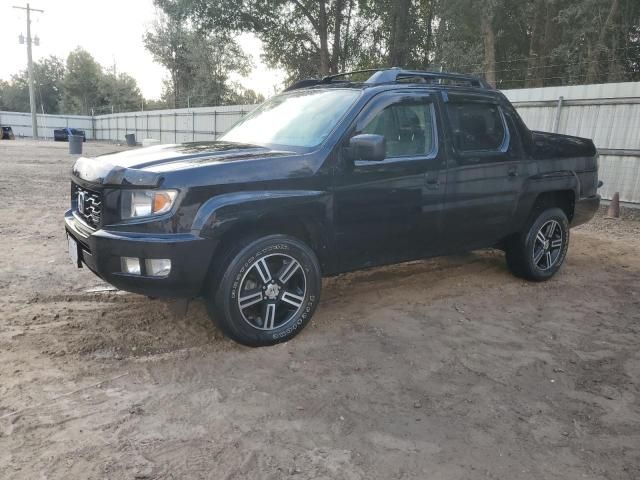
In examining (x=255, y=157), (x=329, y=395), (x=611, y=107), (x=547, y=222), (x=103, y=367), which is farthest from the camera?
(x=611, y=107)

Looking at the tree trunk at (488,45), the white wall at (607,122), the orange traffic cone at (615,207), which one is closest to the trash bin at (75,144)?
the tree trunk at (488,45)

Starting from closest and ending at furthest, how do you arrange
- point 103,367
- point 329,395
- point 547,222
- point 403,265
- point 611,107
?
point 329,395 → point 103,367 → point 547,222 → point 403,265 → point 611,107

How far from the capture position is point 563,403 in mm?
3096

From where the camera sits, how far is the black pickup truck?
3.26 m

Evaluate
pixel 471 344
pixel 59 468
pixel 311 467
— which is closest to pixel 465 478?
pixel 311 467

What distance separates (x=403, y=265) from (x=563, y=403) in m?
2.91

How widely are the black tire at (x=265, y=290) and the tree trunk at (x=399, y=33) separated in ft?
76.8

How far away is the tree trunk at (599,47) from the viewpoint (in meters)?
17.3

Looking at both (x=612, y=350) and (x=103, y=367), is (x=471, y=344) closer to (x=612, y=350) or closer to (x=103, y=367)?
(x=612, y=350)

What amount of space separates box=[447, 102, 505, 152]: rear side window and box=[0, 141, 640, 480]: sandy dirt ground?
4.77 feet

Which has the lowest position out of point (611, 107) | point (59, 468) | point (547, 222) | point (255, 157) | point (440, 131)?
point (59, 468)

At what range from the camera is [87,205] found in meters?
3.62

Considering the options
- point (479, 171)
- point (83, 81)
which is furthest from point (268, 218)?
point (83, 81)

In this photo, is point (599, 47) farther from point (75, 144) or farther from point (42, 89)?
point (42, 89)
